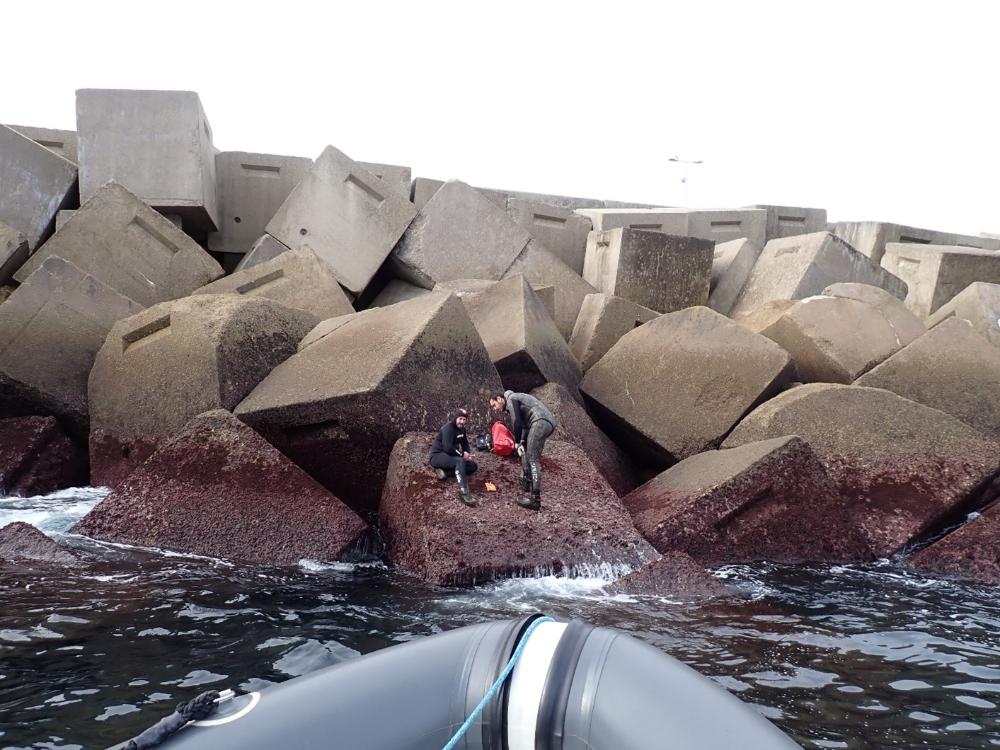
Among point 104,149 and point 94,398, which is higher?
point 104,149

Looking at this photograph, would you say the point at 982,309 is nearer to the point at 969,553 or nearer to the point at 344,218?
the point at 969,553

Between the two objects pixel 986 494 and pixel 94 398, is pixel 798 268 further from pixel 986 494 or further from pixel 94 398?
pixel 94 398

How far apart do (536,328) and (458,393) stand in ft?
5.08

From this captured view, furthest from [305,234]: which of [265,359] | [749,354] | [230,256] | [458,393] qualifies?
[749,354]

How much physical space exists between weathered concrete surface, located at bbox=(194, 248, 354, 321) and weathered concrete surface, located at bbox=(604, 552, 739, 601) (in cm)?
505

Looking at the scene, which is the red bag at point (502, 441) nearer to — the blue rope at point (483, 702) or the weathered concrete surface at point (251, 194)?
the blue rope at point (483, 702)

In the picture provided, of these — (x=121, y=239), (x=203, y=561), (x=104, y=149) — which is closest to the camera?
(x=203, y=561)

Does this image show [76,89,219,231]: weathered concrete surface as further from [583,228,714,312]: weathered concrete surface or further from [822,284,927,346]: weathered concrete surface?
[822,284,927,346]: weathered concrete surface

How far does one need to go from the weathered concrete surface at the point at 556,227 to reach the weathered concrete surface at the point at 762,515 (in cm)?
651

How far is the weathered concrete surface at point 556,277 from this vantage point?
466 inches

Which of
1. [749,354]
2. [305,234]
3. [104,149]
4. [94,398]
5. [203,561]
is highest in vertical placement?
[104,149]

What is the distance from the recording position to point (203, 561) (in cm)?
653

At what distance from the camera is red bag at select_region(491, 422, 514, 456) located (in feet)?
24.2

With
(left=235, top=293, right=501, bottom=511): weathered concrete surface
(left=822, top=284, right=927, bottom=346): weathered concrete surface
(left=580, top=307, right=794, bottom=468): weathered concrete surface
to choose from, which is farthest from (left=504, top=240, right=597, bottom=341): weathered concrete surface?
(left=235, top=293, right=501, bottom=511): weathered concrete surface
